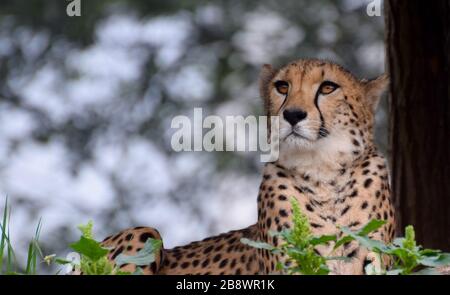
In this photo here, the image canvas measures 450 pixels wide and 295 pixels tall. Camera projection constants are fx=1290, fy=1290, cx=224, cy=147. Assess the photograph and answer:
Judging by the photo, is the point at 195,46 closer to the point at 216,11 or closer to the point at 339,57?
the point at 216,11

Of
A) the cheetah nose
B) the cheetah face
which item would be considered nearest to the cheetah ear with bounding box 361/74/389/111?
the cheetah face

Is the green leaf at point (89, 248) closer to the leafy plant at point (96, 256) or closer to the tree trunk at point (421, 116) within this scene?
the leafy plant at point (96, 256)

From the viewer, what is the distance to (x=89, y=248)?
3.07m

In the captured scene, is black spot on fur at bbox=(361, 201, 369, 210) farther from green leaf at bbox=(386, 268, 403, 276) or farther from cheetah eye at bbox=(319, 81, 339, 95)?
green leaf at bbox=(386, 268, 403, 276)

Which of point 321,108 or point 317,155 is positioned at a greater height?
point 321,108

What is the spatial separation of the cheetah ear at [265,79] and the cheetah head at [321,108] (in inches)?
0.5

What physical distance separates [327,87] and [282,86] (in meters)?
0.19

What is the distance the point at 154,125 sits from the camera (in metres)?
11.7

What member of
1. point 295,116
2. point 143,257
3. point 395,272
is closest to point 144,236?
point 295,116

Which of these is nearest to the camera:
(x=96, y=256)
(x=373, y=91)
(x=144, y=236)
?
(x=96, y=256)

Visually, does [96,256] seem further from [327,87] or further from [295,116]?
[327,87]

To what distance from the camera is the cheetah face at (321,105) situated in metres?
5.13

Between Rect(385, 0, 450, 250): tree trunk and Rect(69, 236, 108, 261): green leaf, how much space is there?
3.70m
